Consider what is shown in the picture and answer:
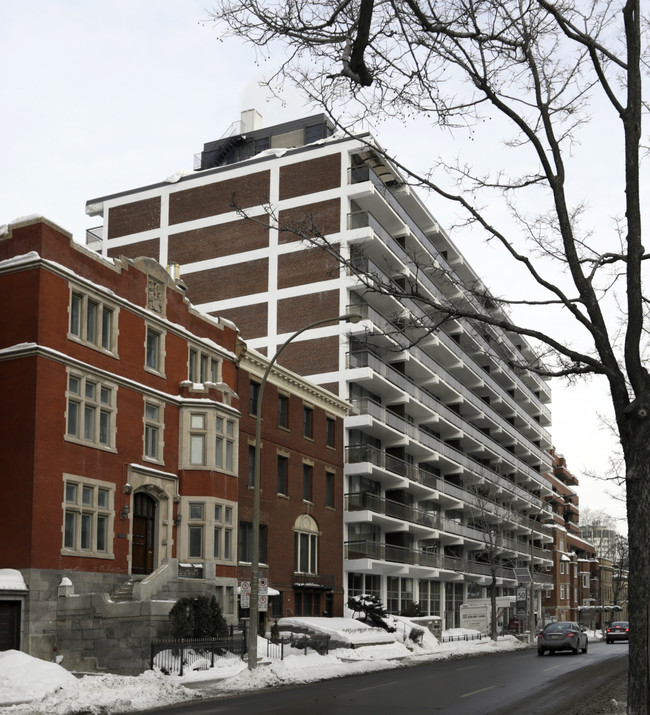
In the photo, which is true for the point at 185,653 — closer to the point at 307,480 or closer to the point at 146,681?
the point at 146,681

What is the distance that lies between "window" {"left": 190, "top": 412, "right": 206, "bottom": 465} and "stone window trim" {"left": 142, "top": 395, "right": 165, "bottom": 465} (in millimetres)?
1437

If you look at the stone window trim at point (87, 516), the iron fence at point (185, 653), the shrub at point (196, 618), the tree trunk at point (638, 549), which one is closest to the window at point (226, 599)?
the stone window trim at point (87, 516)

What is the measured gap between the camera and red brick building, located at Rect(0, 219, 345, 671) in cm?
2733

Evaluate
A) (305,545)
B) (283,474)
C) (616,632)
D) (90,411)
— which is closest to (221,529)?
(90,411)

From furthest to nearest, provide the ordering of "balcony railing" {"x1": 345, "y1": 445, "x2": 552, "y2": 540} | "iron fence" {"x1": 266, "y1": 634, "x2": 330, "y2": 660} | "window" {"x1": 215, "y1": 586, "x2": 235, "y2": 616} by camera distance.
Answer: "balcony railing" {"x1": 345, "y1": 445, "x2": 552, "y2": 540}
"window" {"x1": 215, "y1": 586, "x2": 235, "y2": 616}
"iron fence" {"x1": 266, "y1": 634, "x2": 330, "y2": 660}

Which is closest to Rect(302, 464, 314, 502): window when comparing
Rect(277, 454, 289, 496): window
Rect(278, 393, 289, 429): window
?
Rect(277, 454, 289, 496): window

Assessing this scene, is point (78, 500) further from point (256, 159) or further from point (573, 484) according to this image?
point (573, 484)

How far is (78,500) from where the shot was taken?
95.1ft

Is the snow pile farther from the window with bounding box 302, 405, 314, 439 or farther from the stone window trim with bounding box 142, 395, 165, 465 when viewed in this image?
the window with bounding box 302, 405, 314, 439

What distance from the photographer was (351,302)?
173 feet

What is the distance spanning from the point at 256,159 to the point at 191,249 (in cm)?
680

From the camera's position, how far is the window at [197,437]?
1377 inches

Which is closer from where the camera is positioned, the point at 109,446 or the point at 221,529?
the point at 109,446

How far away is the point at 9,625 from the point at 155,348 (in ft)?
37.4
